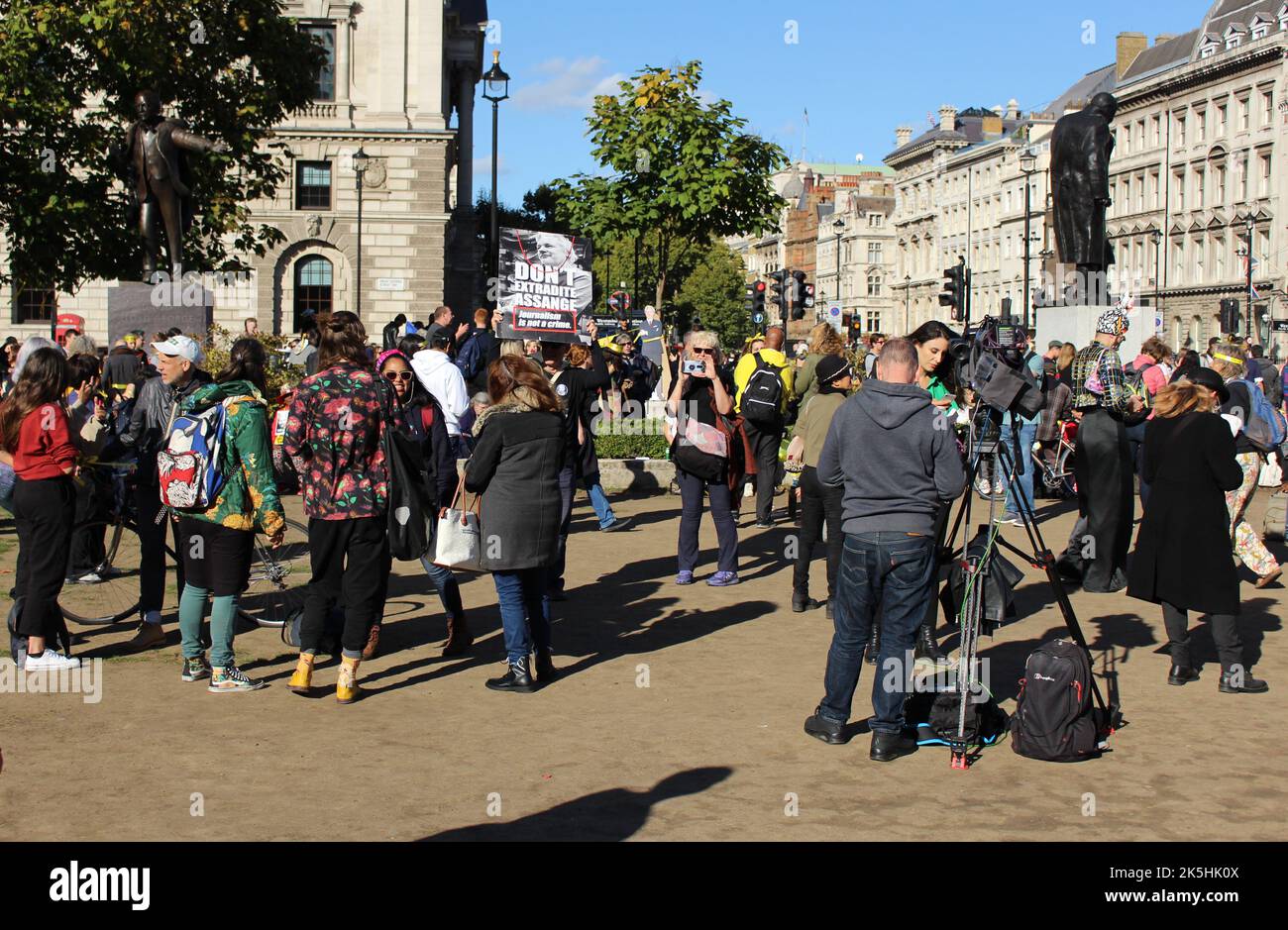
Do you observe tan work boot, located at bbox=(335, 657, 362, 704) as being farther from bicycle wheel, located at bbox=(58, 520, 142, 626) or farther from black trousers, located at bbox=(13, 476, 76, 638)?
bicycle wheel, located at bbox=(58, 520, 142, 626)

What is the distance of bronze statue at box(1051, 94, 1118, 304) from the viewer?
834 inches

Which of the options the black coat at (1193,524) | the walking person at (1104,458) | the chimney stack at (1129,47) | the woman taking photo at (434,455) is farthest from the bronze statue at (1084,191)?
the chimney stack at (1129,47)

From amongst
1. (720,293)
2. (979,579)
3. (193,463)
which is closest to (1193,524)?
(979,579)

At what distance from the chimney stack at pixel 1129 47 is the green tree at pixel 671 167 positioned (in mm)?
61938

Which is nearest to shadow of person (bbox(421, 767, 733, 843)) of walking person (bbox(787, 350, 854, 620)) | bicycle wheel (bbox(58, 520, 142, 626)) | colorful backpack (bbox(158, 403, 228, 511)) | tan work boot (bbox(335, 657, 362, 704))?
tan work boot (bbox(335, 657, 362, 704))

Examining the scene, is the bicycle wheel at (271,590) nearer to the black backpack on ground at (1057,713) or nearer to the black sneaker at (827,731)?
the black sneaker at (827,731)

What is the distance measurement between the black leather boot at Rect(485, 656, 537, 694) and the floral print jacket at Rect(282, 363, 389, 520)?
3.97 feet

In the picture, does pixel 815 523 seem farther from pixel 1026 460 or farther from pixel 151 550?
pixel 1026 460

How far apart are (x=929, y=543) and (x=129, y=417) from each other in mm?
5417

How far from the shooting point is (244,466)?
7891 millimetres

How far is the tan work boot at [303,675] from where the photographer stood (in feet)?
25.8

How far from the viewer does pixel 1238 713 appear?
7.81m

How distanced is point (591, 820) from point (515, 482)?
2.57 meters

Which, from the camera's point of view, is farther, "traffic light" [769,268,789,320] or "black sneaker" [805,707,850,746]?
"traffic light" [769,268,789,320]
